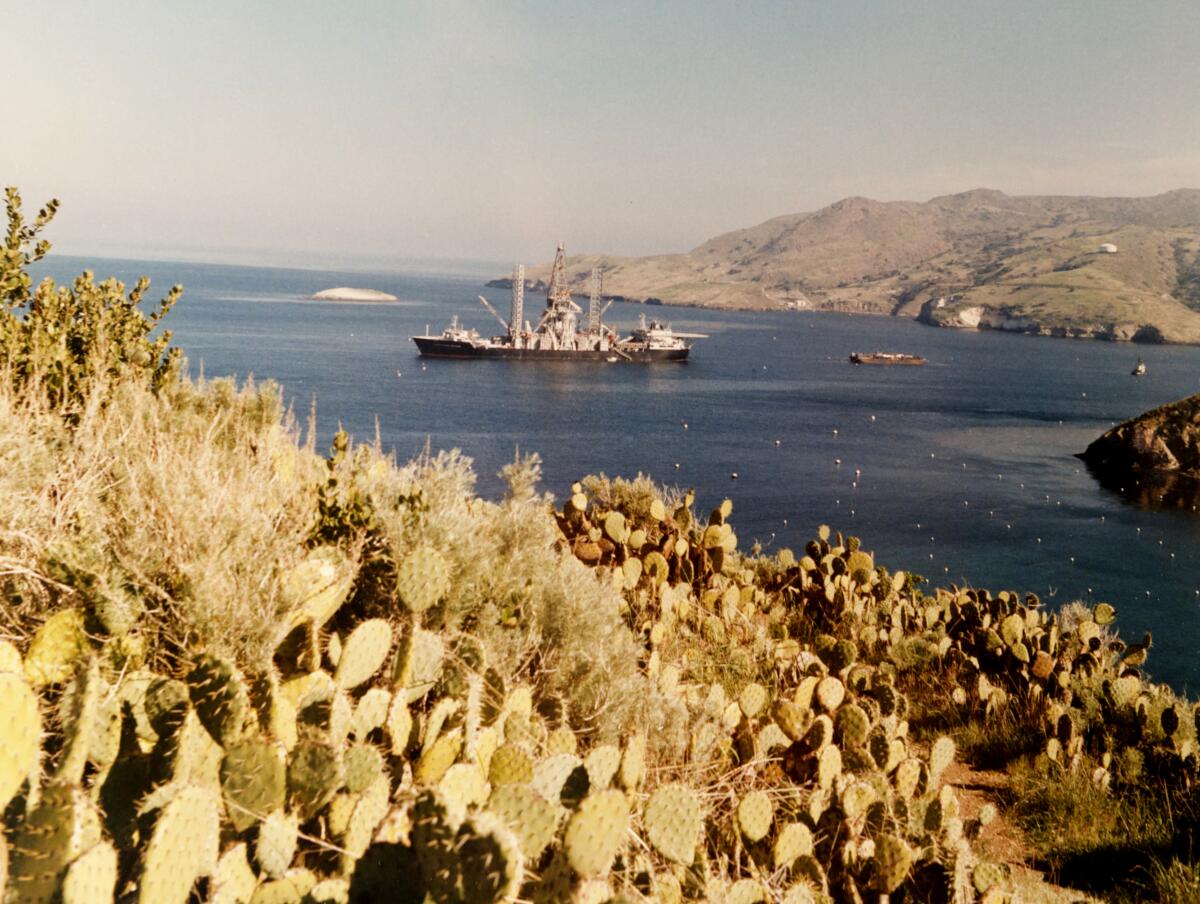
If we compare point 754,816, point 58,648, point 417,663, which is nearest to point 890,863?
point 754,816

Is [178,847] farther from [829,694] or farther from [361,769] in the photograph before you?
[829,694]

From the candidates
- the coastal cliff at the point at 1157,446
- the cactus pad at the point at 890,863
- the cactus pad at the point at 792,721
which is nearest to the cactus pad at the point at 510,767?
the cactus pad at the point at 890,863

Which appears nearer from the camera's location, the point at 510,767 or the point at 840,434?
the point at 510,767

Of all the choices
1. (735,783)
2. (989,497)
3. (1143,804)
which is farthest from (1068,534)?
(735,783)

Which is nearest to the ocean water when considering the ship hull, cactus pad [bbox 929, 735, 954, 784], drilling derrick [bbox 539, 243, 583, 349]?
the ship hull

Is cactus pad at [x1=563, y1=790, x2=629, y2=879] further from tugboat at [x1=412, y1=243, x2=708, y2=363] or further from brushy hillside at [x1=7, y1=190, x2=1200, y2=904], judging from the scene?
tugboat at [x1=412, y1=243, x2=708, y2=363]

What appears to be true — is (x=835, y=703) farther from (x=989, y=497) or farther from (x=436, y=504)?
(x=989, y=497)
